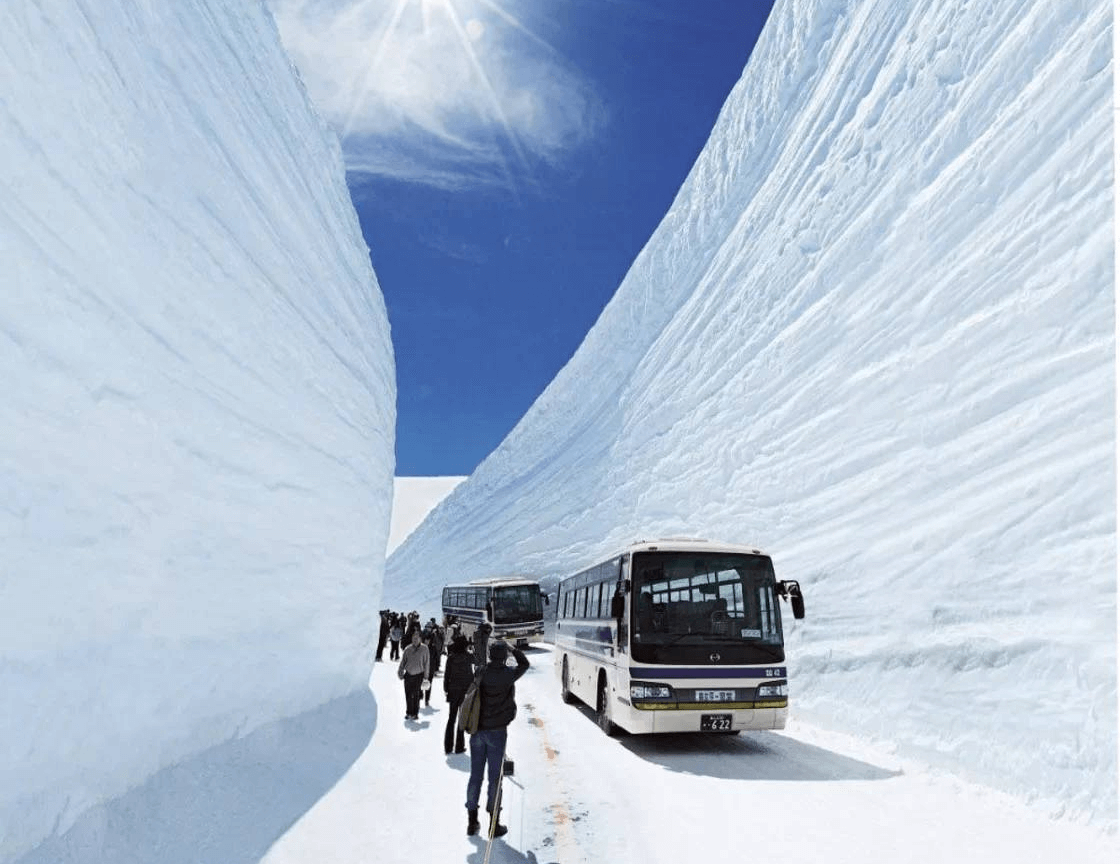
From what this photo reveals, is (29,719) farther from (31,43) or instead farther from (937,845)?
(937,845)

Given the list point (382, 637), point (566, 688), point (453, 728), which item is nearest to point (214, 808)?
point (453, 728)

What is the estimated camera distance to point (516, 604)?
2553 centimetres

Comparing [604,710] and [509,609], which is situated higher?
[509,609]

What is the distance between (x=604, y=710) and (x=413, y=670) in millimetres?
2828

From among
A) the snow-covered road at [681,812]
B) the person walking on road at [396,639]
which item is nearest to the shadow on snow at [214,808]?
the snow-covered road at [681,812]

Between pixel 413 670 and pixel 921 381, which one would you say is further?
pixel 921 381

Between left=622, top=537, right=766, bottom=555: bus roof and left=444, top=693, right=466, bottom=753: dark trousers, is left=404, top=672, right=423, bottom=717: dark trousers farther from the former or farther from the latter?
left=622, top=537, right=766, bottom=555: bus roof

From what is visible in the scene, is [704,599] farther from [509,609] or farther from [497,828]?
[509,609]

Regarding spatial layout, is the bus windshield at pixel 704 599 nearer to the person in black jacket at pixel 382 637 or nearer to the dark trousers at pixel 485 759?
the dark trousers at pixel 485 759

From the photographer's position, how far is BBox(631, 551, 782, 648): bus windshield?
9.38 meters

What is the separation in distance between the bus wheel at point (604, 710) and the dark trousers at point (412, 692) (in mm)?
2671

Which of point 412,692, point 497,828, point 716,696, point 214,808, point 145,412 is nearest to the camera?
point 497,828

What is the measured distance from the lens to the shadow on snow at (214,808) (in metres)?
4.72

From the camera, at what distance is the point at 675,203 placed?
117 ft
